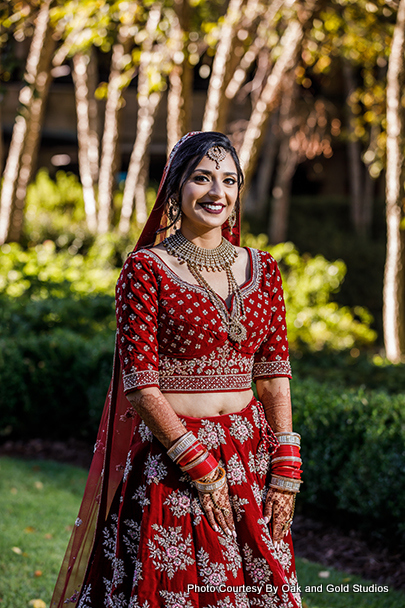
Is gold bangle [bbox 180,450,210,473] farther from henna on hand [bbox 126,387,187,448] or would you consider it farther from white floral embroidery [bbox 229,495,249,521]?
white floral embroidery [bbox 229,495,249,521]

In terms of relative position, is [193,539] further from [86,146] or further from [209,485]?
[86,146]

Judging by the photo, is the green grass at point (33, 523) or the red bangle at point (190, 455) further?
the green grass at point (33, 523)

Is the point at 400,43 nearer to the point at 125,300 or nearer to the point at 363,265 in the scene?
the point at 125,300

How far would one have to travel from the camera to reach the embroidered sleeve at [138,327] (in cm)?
224

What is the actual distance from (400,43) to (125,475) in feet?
22.0

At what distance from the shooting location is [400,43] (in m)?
7.55

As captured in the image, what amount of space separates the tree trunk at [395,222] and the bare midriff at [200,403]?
6.01 meters

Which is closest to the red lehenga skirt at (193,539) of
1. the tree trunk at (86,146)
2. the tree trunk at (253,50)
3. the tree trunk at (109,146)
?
the tree trunk at (253,50)

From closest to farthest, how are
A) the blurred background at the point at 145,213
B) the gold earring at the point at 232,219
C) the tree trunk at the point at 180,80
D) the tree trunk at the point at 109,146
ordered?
the gold earring at the point at 232,219, the blurred background at the point at 145,213, the tree trunk at the point at 180,80, the tree trunk at the point at 109,146

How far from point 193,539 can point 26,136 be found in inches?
358

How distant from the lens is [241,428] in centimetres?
239

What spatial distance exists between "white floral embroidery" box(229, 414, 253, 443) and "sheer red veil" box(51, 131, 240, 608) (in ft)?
1.18

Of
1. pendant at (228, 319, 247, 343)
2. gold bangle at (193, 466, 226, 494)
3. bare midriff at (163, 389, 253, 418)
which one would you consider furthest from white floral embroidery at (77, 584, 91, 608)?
pendant at (228, 319, 247, 343)

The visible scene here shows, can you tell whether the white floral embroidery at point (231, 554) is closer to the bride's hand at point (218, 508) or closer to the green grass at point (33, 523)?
the bride's hand at point (218, 508)
